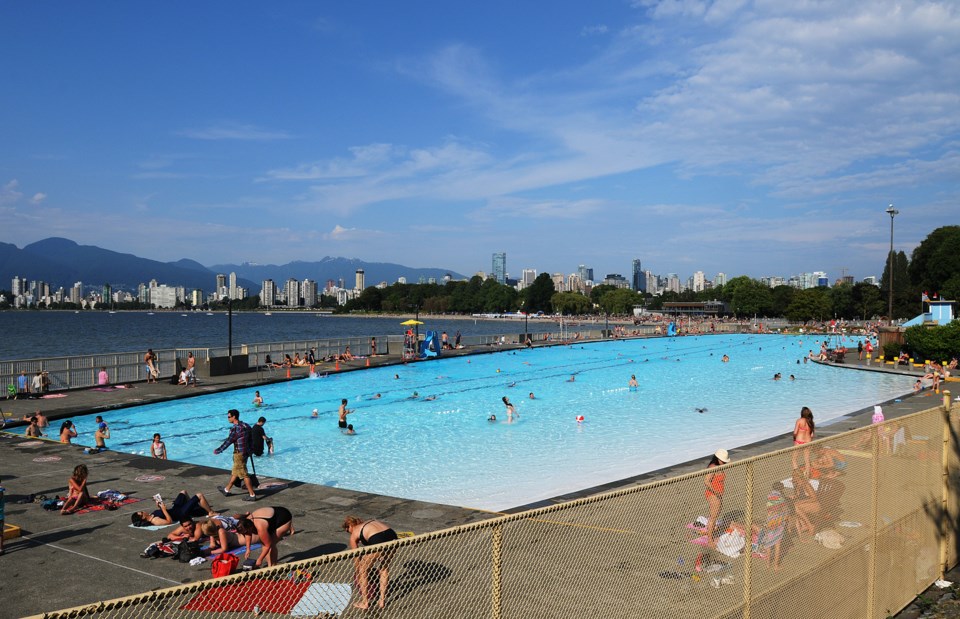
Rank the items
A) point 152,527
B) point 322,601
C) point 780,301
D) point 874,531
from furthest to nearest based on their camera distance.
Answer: point 780,301 → point 152,527 → point 874,531 → point 322,601

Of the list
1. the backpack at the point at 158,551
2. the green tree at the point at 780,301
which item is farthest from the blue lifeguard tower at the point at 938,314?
the green tree at the point at 780,301

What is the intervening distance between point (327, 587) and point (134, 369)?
2864cm

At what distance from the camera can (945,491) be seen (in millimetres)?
8906

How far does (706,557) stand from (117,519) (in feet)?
31.4

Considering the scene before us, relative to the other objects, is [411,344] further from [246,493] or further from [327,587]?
[327,587]

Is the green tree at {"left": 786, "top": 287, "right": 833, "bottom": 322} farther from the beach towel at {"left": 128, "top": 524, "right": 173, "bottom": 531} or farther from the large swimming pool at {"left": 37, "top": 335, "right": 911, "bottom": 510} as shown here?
the beach towel at {"left": 128, "top": 524, "right": 173, "bottom": 531}

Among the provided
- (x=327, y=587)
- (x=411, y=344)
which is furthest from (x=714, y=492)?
(x=411, y=344)

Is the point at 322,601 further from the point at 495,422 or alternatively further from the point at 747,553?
the point at 495,422

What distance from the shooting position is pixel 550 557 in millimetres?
6770

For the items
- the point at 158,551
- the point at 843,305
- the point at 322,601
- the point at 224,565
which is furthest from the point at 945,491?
the point at 843,305

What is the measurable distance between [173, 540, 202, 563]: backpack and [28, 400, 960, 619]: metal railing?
89.7 inches

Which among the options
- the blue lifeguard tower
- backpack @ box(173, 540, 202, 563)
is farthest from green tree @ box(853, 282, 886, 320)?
backpack @ box(173, 540, 202, 563)

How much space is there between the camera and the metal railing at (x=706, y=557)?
562 cm

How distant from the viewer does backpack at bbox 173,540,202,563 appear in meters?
9.10
